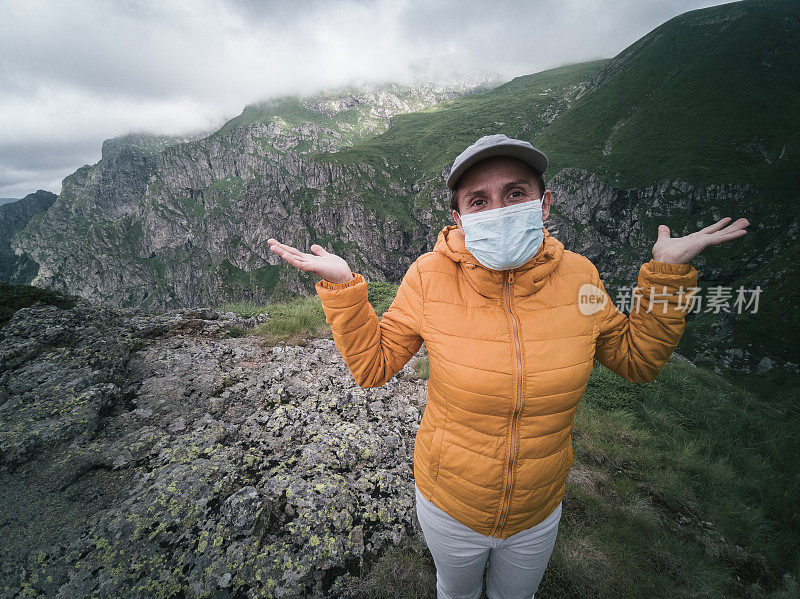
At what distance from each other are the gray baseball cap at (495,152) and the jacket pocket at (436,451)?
2172 mm

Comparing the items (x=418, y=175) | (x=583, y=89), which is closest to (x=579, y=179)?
(x=418, y=175)

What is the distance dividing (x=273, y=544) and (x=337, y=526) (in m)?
0.69

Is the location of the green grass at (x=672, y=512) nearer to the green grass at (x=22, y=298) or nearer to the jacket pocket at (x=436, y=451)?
the jacket pocket at (x=436, y=451)

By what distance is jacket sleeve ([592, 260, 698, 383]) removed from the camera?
98.3 inches

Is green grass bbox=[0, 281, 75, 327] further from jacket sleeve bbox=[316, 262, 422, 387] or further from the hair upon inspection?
the hair

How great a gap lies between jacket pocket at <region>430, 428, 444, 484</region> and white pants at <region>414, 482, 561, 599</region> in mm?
381

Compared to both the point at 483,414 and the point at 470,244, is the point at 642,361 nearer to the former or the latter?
the point at 483,414

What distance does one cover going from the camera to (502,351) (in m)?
2.42

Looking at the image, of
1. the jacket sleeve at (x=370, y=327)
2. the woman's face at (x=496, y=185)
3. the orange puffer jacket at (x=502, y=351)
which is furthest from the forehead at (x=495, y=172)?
the jacket sleeve at (x=370, y=327)

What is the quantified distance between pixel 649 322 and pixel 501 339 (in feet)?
4.37

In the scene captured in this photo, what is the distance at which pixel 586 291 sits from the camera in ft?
8.73

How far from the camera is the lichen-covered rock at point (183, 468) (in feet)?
9.60

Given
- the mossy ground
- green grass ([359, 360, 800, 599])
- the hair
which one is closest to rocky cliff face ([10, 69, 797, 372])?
the mossy ground

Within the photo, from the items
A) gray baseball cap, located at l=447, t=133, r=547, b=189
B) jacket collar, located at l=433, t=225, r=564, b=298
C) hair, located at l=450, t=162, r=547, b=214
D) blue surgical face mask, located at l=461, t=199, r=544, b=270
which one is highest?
gray baseball cap, located at l=447, t=133, r=547, b=189
